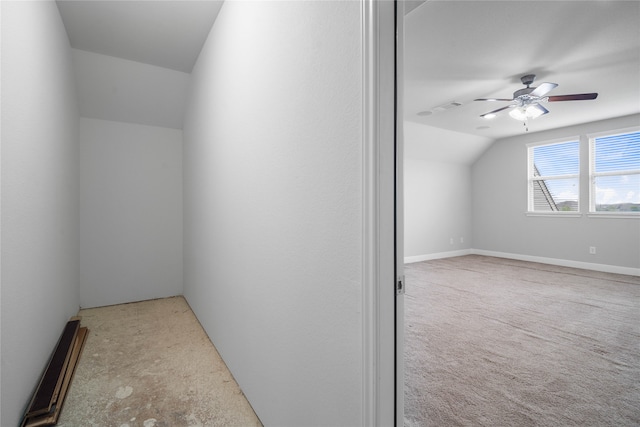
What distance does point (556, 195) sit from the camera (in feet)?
19.8

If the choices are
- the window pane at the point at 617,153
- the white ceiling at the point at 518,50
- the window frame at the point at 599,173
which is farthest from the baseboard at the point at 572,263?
the white ceiling at the point at 518,50

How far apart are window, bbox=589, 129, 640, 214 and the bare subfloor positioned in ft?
21.8

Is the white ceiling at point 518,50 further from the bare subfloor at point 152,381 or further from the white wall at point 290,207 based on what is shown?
the bare subfloor at point 152,381

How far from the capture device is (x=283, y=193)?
1.45 metres

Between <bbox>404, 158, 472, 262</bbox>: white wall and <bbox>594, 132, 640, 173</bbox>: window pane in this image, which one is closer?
<bbox>594, 132, 640, 173</bbox>: window pane

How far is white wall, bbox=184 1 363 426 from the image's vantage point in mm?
1020

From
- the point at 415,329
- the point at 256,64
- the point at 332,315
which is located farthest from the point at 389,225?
the point at 415,329

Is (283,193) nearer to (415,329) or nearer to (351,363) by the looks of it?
(351,363)

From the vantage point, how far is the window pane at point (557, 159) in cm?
574

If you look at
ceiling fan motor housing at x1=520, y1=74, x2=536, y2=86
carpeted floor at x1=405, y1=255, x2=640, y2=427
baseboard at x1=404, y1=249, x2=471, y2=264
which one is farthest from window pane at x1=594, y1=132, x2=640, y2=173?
ceiling fan motor housing at x1=520, y1=74, x2=536, y2=86

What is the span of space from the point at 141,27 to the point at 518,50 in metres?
3.41

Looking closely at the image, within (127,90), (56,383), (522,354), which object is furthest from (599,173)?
(56,383)

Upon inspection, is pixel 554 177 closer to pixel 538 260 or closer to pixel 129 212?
pixel 538 260

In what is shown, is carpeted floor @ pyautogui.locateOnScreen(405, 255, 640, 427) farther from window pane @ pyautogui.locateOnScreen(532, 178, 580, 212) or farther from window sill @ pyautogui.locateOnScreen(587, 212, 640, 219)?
window pane @ pyautogui.locateOnScreen(532, 178, 580, 212)
